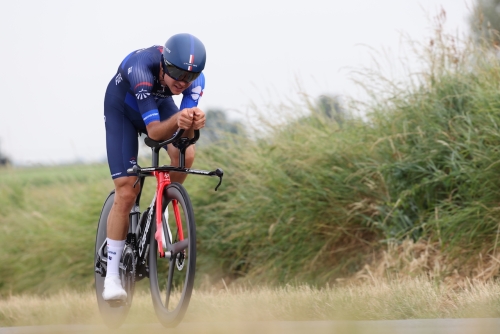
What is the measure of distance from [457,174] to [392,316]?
128 inches

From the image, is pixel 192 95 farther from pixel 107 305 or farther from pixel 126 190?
pixel 107 305

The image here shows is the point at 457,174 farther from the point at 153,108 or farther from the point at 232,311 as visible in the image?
the point at 153,108

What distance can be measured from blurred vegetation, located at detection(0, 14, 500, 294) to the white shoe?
11.0ft

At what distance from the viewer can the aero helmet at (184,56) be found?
214 inches

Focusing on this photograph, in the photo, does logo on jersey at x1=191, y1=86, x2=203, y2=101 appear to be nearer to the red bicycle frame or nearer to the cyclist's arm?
the cyclist's arm

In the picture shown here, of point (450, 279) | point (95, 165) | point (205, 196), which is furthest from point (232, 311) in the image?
point (95, 165)

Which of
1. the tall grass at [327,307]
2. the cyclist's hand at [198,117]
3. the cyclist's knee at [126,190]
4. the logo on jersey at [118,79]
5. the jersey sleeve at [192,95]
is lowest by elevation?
the tall grass at [327,307]

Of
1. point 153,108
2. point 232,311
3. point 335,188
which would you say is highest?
point 153,108

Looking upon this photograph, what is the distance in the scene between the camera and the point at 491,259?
25.5ft

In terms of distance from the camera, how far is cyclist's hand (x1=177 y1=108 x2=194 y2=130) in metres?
5.17

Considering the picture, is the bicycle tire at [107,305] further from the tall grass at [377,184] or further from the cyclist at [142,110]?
the tall grass at [377,184]

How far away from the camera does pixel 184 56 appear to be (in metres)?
5.43

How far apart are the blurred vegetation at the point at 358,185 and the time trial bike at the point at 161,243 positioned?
3215mm

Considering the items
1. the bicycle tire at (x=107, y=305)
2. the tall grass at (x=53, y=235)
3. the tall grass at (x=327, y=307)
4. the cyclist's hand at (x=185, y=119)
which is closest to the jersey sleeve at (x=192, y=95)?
the cyclist's hand at (x=185, y=119)
